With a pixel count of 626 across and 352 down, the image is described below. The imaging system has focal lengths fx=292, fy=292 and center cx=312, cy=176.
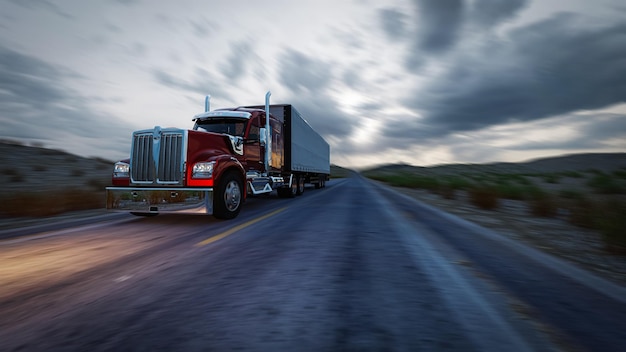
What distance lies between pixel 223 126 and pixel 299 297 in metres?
7.24

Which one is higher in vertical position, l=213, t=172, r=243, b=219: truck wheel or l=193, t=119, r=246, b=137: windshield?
l=193, t=119, r=246, b=137: windshield

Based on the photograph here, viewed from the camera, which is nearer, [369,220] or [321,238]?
[321,238]

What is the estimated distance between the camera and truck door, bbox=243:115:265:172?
28.0 ft

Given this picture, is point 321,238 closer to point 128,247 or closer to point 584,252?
point 128,247

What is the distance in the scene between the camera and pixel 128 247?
3832mm

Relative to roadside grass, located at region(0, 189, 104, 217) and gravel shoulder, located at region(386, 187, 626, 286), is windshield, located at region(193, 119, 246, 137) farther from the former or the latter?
gravel shoulder, located at region(386, 187, 626, 286)

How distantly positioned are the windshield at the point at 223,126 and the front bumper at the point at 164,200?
9.83 ft

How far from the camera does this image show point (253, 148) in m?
8.91

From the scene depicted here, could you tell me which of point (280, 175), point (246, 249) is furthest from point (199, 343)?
point (280, 175)

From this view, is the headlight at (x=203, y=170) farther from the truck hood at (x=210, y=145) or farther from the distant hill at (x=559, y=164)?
the distant hill at (x=559, y=164)

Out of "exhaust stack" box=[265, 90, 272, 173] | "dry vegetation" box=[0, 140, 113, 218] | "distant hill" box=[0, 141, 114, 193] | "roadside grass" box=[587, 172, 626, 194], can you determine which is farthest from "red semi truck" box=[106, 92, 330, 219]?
"roadside grass" box=[587, 172, 626, 194]

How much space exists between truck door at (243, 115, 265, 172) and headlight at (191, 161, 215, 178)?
2.30 m

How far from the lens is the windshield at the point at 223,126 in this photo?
27.8 ft

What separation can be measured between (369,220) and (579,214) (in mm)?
4979
